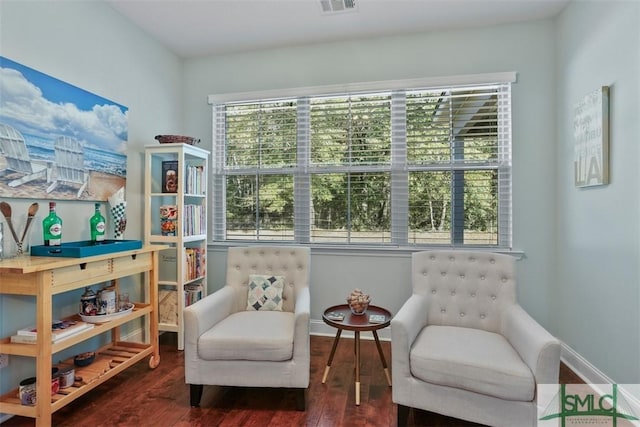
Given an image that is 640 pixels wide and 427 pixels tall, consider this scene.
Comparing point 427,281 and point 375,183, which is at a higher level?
point 375,183

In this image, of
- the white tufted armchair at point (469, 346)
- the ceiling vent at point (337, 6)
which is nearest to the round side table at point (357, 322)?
the white tufted armchair at point (469, 346)

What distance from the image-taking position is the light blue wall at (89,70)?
1969mm

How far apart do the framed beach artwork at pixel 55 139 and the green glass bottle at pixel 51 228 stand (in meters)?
0.19

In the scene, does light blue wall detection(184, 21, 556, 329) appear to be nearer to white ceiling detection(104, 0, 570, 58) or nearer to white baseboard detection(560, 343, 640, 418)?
white ceiling detection(104, 0, 570, 58)

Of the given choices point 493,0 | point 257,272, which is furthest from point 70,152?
point 493,0

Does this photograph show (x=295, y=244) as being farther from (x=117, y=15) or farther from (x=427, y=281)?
(x=117, y=15)

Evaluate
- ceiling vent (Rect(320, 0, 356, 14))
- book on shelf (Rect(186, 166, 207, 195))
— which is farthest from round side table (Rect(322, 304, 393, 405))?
ceiling vent (Rect(320, 0, 356, 14))

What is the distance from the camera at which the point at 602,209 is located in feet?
7.08

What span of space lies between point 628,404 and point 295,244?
2.51m

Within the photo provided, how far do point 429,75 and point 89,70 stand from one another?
2669mm

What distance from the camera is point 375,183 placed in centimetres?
310

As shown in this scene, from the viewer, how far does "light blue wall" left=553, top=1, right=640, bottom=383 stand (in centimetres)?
190

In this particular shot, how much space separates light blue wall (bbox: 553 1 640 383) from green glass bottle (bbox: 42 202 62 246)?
326cm

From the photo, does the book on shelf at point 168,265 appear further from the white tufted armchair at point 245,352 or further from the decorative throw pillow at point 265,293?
the white tufted armchair at point 245,352
